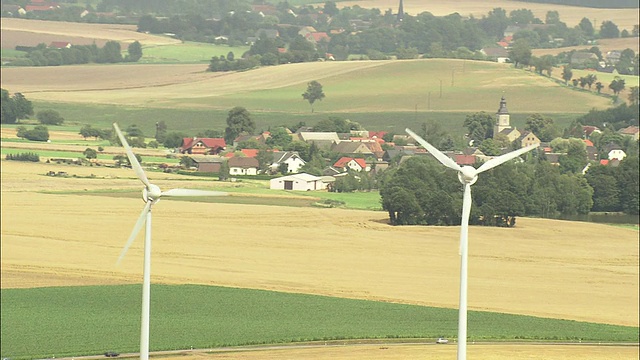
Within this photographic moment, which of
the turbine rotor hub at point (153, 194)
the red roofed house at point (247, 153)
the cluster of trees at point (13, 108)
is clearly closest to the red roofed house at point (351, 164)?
the red roofed house at point (247, 153)

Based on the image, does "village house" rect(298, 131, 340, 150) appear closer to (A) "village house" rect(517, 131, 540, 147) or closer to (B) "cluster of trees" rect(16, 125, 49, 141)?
(A) "village house" rect(517, 131, 540, 147)

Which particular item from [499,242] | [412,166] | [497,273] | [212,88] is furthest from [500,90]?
[497,273]

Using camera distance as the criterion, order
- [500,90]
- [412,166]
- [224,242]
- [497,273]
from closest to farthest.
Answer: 1. [497,273]
2. [224,242]
3. [412,166]
4. [500,90]

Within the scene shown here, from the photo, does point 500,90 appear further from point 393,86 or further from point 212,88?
point 212,88

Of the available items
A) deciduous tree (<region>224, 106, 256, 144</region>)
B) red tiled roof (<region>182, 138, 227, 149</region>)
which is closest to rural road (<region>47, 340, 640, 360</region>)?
red tiled roof (<region>182, 138, 227, 149</region>)

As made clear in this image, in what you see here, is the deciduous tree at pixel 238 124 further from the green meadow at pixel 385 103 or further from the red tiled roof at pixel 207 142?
the red tiled roof at pixel 207 142

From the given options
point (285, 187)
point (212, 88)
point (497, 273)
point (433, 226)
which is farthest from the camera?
point (212, 88)
